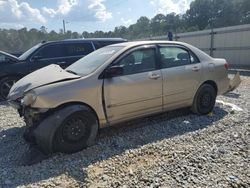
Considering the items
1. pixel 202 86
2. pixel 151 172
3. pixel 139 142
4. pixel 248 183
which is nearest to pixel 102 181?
pixel 151 172

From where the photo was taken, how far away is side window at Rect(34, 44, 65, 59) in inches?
329

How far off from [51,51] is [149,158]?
5.98 meters

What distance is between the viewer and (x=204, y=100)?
543cm

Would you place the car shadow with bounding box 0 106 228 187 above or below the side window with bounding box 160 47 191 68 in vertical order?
below

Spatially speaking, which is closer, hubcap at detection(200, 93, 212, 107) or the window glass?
the window glass

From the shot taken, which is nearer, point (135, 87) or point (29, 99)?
point (29, 99)

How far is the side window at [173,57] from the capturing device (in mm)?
4867

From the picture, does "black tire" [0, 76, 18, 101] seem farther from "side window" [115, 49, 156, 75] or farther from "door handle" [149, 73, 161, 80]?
"door handle" [149, 73, 161, 80]

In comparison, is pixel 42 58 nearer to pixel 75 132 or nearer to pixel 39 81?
pixel 39 81

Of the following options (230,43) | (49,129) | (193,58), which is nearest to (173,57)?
(193,58)

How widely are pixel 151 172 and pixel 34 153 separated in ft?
6.08

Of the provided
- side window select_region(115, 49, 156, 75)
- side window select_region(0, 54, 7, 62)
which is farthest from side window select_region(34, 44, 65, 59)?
side window select_region(115, 49, 156, 75)

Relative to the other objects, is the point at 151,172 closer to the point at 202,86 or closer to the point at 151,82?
the point at 151,82

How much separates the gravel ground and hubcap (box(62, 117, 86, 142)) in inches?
9.7
